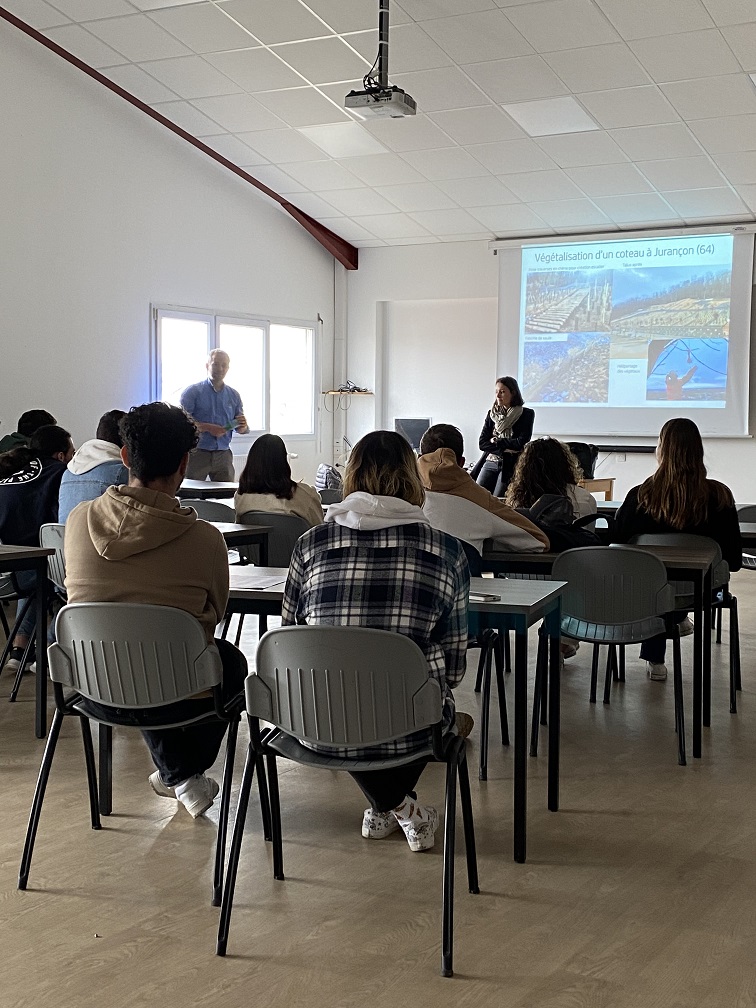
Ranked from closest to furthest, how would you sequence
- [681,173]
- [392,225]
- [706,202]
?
[681,173]
[706,202]
[392,225]

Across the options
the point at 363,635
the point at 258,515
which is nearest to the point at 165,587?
the point at 363,635

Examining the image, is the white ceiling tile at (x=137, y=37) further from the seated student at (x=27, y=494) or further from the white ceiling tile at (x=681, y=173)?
the white ceiling tile at (x=681, y=173)

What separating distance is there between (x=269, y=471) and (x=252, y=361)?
5.72 metres

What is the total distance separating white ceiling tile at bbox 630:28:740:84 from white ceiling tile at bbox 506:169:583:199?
190 cm

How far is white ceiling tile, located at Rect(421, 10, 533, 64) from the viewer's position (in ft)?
21.3

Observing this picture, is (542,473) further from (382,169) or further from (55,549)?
(382,169)

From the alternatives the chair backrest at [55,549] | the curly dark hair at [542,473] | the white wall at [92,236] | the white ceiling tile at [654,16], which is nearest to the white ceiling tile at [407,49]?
the white ceiling tile at [654,16]

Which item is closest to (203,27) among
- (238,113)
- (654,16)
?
(238,113)

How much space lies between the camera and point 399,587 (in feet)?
8.27

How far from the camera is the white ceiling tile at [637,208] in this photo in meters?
9.12

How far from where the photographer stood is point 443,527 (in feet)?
12.8

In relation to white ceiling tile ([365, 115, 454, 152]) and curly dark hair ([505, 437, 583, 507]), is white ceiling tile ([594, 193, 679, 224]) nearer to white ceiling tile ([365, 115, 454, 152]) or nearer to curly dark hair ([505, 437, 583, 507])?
white ceiling tile ([365, 115, 454, 152])

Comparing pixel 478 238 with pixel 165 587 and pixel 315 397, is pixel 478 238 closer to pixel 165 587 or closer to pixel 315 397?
pixel 315 397

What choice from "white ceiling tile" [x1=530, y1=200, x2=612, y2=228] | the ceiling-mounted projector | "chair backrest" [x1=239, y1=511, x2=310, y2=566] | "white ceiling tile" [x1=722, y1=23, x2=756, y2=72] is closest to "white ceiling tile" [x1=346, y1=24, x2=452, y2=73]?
the ceiling-mounted projector
